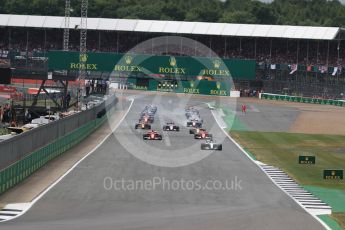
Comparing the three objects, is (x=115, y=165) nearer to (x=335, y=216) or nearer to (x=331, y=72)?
(x=335, y=216)

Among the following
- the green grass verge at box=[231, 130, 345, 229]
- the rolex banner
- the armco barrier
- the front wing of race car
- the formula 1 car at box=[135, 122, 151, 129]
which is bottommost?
the green grass verge at box=[231, 130, 345, 229]

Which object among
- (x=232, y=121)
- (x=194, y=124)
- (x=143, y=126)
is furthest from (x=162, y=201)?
(x=232, y=121)

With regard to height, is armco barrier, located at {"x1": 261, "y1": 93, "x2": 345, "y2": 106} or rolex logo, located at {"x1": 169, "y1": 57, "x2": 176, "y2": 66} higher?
rolex logo, located at {"x1": 169, "y1": 57, "x2": 176, "y2": 66}

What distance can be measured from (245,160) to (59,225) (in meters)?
28.1

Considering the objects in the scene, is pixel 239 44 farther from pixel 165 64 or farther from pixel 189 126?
pixel 189 126

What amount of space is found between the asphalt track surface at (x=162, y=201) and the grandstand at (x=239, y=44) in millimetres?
82808

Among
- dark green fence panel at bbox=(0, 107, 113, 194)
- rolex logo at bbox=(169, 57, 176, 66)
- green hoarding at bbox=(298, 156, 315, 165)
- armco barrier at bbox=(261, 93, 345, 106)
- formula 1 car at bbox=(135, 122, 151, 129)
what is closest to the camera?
dark green fence panel at bbox=(0, 107, 113, 194)

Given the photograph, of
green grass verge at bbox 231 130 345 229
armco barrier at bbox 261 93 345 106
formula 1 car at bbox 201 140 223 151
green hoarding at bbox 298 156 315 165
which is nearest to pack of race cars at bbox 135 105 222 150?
formula 1 car at bbox 201 140 223 151

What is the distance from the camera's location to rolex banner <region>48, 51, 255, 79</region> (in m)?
→ 114

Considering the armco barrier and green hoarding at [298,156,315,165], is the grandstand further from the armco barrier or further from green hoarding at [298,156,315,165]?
green hoarding at [298,156,315,165]

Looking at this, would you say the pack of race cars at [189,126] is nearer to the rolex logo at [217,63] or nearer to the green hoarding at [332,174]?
the green hoarding at [332,174]

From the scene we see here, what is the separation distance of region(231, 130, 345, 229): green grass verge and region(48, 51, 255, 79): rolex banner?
117 feet

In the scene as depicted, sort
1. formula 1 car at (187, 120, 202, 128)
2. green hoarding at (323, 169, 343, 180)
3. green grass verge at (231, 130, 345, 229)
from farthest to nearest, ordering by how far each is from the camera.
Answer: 1. formula 1 car at (187, 120, 202, 128)
2. green hoarding at (323, 169, 343, 180)
3. green grass verge at (231, 130, 345, 229)

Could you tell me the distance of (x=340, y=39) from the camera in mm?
138750
